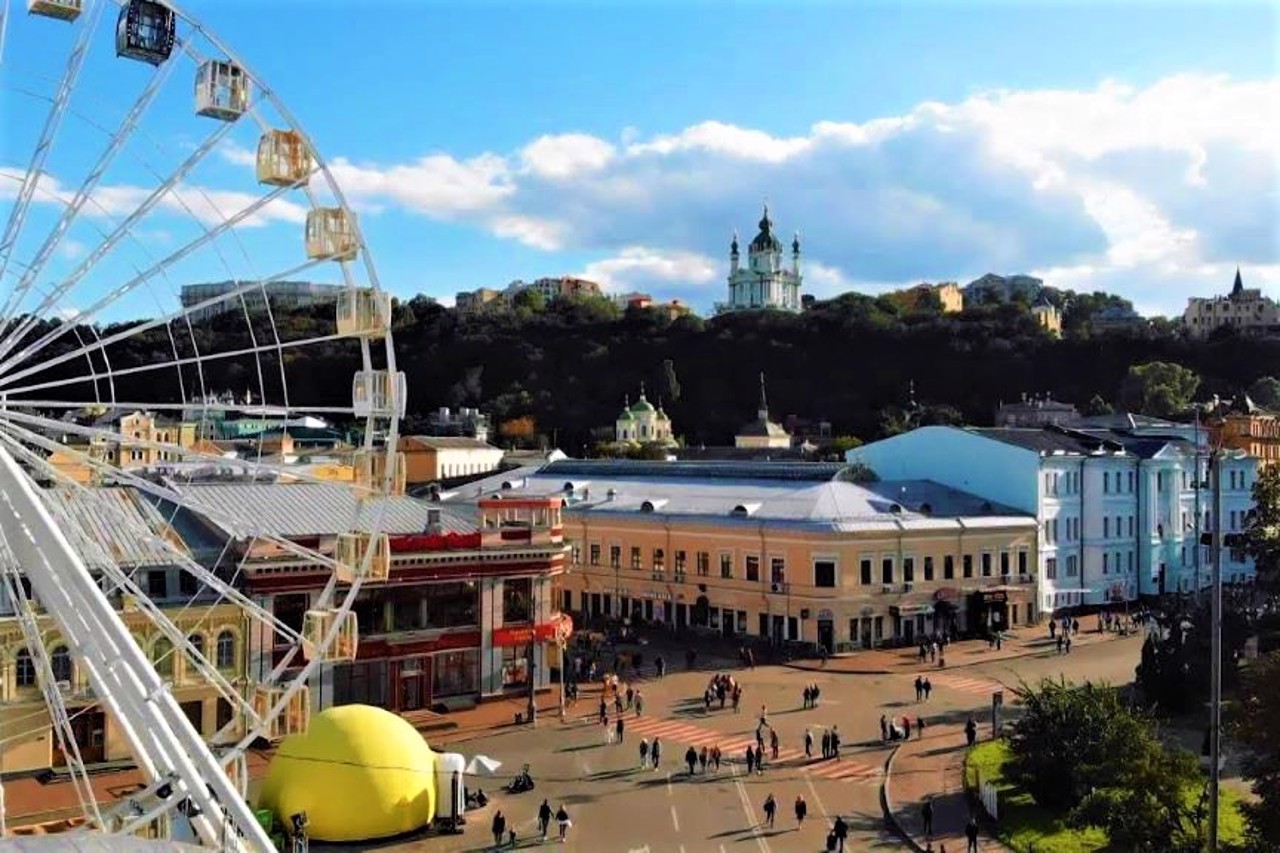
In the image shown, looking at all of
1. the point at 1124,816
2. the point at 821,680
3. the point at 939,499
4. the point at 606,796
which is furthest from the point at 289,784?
the point at 939,499

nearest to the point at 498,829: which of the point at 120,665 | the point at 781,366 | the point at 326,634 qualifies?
the point at 326,634

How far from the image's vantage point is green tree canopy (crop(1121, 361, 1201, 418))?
12462 cm

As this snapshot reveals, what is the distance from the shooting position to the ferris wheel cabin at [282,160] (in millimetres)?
20406

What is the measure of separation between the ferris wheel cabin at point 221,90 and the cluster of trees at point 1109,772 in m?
21.1

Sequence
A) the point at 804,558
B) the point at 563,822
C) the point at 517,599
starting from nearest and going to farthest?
the point at 563,822 → the point at 517,599 → the point at 804,558

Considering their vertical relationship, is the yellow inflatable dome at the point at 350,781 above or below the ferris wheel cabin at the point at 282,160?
below

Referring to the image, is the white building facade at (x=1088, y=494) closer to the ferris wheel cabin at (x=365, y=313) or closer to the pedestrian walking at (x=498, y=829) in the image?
the pedestrian walking at (x=498, y=829)

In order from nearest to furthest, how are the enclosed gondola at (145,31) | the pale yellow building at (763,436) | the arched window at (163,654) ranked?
the enclosed gondola at (145,31)
the arched window at (163,654)
the pale yellow building at (763,436)

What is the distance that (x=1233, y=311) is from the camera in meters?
176

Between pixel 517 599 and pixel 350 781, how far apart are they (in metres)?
16.0

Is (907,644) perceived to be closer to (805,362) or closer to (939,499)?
(939,499)

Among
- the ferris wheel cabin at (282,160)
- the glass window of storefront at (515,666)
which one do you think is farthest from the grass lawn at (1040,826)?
the ferris wheel cabin at (282,160)

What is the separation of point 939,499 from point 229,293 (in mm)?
43846

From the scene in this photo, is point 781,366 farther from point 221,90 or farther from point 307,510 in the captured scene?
point 221,90
